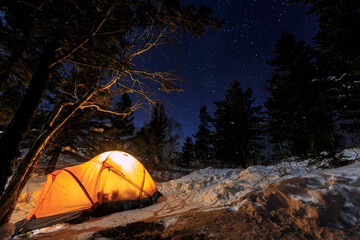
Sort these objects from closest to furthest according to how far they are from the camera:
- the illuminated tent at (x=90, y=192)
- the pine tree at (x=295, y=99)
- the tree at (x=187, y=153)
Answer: the illuminated tent at (x=90, y=192) → the pine tree at (x=295, y=99) → the tree at (x=187, y=153)

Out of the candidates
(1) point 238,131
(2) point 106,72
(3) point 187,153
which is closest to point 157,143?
(1) point 238,131

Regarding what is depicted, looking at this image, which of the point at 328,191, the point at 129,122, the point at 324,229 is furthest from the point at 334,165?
the point at 129,122

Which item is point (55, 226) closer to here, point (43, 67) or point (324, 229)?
point (43, 67)

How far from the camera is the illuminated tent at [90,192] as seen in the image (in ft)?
13.3

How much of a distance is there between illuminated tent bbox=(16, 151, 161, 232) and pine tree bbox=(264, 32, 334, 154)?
8.23 metres

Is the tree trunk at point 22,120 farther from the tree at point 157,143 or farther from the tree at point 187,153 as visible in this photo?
the tree at point 187,153

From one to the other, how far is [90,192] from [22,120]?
2981 mm

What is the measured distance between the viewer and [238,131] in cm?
1255

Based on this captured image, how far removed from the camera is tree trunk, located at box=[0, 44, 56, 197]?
2710mm

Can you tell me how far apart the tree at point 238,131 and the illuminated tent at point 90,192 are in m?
9.17

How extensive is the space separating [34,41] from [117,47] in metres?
2.43

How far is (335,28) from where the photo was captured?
142 inches

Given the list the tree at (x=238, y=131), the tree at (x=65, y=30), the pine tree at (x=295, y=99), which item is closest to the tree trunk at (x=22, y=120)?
the tree at (x=65, y=30)

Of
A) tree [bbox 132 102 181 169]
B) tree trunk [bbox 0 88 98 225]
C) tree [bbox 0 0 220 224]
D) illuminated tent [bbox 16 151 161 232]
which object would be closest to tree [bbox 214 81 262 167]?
tree [bbox 132 102 181 169]
